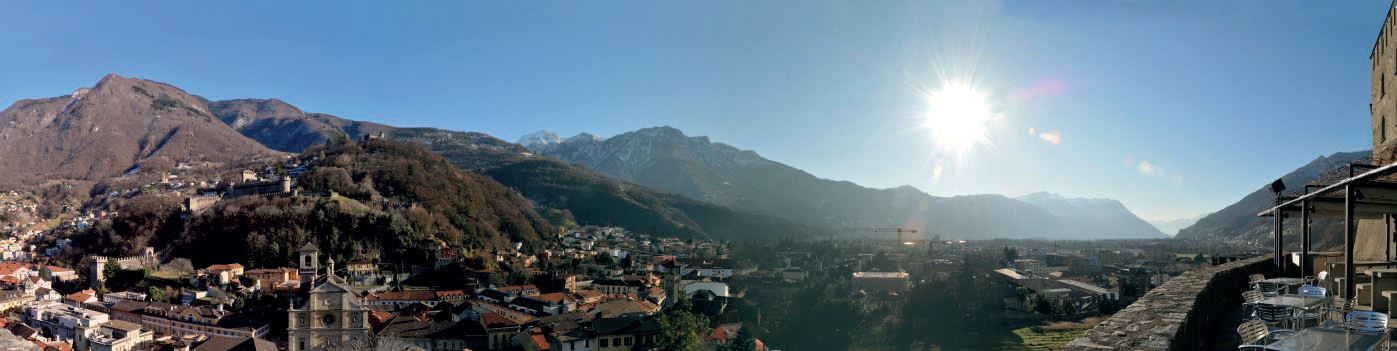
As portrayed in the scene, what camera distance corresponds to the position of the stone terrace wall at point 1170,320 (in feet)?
11.6

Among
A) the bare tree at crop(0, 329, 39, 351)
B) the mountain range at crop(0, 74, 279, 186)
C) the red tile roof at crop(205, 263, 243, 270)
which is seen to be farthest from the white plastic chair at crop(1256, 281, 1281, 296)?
the mountain range at crop(0, 74, 279, 186)

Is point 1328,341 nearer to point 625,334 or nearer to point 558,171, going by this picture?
point 625,334

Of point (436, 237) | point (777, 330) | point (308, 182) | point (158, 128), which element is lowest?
point (777, 330)

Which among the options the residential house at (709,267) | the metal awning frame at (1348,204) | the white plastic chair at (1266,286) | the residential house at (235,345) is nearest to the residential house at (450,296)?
the residential house at (235,345)

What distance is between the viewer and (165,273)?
132 ft

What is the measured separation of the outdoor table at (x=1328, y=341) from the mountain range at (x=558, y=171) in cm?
8596

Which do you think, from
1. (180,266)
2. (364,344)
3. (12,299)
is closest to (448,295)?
(364,344)

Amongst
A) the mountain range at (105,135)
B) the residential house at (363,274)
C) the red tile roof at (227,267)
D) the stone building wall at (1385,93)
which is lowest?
the residential house at (363,274)

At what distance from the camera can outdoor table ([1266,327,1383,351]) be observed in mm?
2775

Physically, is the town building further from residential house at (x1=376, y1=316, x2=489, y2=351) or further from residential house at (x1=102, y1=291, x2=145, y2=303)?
residential house at (x1=102, y1=291, x2=145, y2=303)

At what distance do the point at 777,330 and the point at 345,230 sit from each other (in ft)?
113

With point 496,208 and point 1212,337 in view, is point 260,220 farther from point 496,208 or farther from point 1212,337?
point 1212,337

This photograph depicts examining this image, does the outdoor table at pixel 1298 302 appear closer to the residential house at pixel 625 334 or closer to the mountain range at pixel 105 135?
the residential house at pixel 625 334

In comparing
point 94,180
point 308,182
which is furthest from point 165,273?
point 94,180
